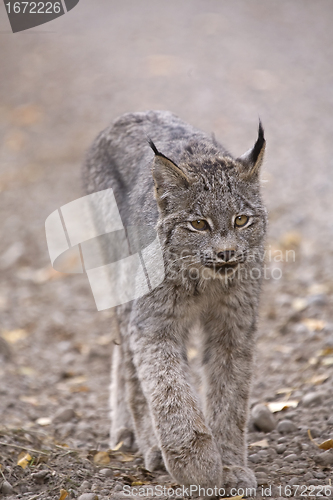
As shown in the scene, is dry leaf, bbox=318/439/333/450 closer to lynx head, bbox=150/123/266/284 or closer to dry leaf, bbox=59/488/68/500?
lynx head, bbox=150/123/266/284

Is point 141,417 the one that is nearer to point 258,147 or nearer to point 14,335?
point 258,147

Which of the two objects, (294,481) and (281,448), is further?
(281,448)

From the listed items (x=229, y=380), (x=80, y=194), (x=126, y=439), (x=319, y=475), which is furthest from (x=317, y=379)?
(x=80, y=194)

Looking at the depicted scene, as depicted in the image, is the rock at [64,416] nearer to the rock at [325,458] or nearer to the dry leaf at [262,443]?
the dry leaf at [262,443]

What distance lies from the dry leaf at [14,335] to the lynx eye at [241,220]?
13.3ft

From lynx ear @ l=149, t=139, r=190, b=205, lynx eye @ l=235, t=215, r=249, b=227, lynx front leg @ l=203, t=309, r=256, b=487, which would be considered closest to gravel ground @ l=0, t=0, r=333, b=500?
lynx front leg @ l=203, t=309, r=256, b=487

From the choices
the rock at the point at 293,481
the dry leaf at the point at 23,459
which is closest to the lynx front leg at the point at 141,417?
the dry leaf at the point at 23,459

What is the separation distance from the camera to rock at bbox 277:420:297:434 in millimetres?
4422

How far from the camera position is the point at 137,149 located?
5.04 metres

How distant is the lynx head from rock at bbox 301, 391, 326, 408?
1579 mm

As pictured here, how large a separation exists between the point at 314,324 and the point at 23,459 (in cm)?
353

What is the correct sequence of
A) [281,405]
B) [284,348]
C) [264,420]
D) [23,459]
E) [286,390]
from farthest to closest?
1. [284,348]
2. [286,390]
3. [281,405]
4. [264,420]
5. [23,459]

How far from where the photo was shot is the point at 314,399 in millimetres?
4812

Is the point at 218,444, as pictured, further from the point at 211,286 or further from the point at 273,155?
the point at 273,155
